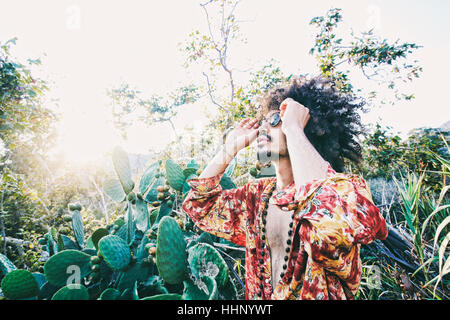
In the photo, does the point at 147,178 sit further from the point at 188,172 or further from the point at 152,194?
the point at 188,172

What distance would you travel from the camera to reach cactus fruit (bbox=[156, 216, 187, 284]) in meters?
0.64

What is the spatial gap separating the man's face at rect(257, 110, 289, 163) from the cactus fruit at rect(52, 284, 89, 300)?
2.88 feet

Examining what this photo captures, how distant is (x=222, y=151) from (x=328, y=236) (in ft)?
2.18

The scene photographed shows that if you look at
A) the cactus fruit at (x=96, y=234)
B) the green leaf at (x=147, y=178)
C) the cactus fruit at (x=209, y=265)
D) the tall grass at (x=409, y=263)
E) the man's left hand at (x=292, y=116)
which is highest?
the man's left hand at (x=292, y=116)

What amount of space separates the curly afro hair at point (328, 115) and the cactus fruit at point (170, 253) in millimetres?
870

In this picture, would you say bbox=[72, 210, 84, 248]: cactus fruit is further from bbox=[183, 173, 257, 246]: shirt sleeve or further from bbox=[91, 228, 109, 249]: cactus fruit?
bbox=[183, 173, 257, 246]: shirt sleeve

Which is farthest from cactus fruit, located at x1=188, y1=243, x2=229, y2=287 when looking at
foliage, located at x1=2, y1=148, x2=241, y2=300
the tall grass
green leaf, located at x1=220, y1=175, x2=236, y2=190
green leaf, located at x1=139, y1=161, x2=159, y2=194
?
the tall grass

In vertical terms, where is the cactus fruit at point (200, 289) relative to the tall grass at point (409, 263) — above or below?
above

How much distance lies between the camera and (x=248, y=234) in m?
0.93

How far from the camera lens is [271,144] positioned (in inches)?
38.4

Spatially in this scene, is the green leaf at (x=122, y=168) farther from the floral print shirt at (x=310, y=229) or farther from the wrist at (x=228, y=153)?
the wrist at (x=228, y=153)

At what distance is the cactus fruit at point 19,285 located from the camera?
2.12 feet

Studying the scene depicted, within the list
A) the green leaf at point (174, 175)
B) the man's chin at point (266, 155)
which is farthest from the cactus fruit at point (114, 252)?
the man's chin at point (266, 155)
